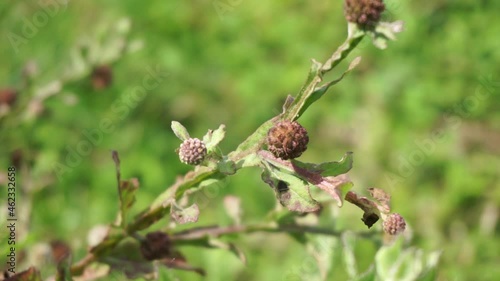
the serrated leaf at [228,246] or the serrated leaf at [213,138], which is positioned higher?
the serrated leaf at [228,246]

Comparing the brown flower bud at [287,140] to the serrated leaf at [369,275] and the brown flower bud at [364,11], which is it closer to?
the brown flower bud at [364,11]

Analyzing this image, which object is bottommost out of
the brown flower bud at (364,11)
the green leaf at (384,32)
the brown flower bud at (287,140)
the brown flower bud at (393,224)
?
the brown flower bud at (393,224)

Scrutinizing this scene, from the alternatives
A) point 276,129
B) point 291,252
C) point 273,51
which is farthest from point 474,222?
point 276,129

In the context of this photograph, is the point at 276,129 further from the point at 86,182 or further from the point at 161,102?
the point at 161,102

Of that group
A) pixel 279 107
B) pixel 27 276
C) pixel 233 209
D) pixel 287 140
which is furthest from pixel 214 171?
pixel 279 107

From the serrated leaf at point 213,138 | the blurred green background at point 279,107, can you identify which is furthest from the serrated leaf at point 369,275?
the blurred green background at point 279,107

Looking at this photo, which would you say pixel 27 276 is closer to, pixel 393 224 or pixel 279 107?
pixel 393 224

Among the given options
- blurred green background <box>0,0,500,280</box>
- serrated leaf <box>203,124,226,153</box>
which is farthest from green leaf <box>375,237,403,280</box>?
blurred green background <box>0,0,500,280</box>
